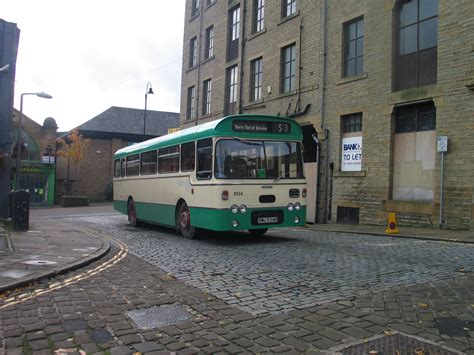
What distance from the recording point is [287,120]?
38.2ft

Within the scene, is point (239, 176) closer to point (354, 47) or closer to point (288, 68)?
point (354, 47)

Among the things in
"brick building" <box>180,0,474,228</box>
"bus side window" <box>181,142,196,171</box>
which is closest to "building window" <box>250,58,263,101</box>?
"brick building" <box>180,0,474,228</box>

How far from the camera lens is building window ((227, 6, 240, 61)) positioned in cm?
2625

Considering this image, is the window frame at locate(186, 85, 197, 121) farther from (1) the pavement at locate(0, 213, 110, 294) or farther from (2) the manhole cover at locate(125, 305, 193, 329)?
(2) the manhole cover at locate(125, 305, 193, 329)

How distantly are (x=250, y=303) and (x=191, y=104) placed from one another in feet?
90.6

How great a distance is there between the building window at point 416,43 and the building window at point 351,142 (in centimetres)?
225

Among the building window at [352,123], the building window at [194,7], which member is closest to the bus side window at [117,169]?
the building window at [352,123]

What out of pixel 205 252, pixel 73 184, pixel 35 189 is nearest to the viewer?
pixel 205 252

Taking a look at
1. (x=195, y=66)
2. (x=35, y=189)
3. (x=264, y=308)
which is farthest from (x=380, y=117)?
(x=35, y=189)

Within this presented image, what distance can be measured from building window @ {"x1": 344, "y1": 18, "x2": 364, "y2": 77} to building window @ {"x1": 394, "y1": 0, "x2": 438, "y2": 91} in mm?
1777

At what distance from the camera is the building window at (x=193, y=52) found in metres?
31.6

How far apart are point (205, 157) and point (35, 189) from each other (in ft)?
118

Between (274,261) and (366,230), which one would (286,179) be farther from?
(366,230)

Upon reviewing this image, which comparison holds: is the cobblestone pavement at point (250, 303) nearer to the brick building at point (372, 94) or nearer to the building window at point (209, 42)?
the brick building at point (372, 94)
